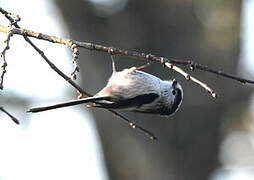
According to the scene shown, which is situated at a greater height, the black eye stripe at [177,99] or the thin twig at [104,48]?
the black eye stripe at [177,99]

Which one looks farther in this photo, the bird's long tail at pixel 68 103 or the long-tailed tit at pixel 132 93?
the long-tailed tit at pixel 132 93

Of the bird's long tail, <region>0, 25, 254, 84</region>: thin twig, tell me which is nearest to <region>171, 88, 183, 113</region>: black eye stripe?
the bird's long tail

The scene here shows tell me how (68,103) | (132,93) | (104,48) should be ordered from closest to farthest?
(104,48)
(68,103)
(132,93)

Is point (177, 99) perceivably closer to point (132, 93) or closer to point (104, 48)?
point (132, 93)

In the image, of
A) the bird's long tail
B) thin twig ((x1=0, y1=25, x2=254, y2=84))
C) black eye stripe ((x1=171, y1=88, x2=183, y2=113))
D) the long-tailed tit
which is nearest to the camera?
thin twig ((x1=0, y1=25, x2=254, y2=84))

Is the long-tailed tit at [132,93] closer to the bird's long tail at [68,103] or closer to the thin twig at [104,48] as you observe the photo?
the bird's long tail at [68,103]

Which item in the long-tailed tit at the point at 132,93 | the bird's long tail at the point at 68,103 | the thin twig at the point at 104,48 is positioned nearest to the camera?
the thin twig at the point at 104,48

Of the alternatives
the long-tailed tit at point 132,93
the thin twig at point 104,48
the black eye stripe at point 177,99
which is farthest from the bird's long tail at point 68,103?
the black eye stripe at point 177,99

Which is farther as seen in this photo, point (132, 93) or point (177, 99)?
point (177, 99)

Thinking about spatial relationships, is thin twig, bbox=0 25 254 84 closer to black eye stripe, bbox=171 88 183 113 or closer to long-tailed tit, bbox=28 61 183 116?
long-tailed tit, bbox=28 61 183 116

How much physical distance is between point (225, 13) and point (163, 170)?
3457mm

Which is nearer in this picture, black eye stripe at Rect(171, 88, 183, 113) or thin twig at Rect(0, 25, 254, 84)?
thin twig at Rect(0, 25, 254, 84)

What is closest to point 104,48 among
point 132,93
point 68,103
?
point 68,103

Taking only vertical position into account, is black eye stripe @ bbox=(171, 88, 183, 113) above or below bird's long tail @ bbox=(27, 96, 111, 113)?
above
